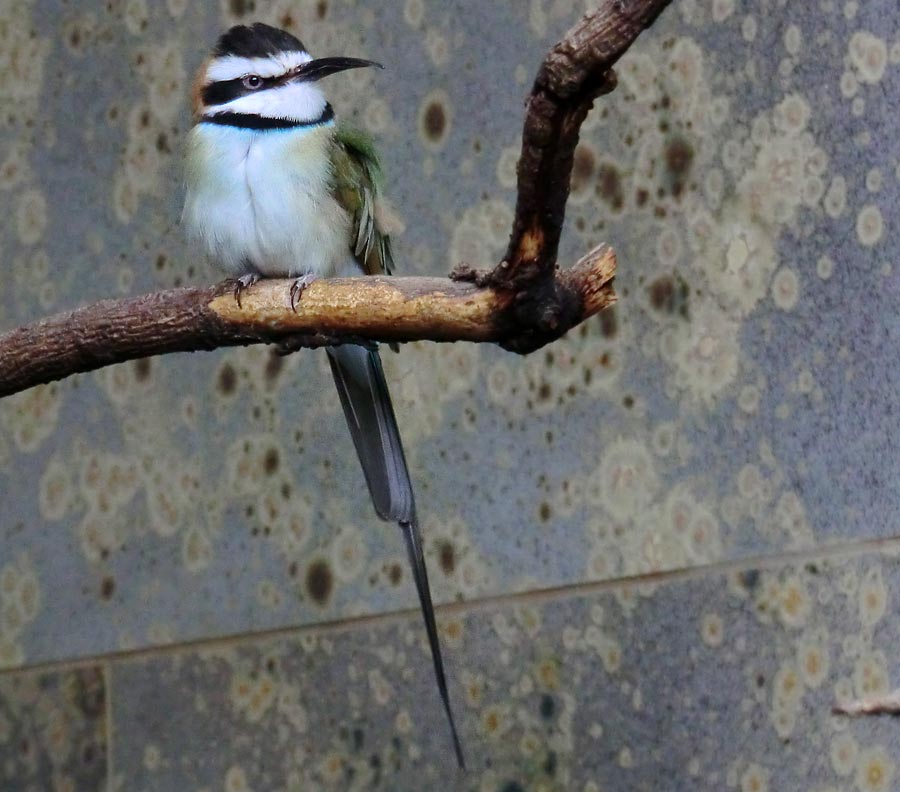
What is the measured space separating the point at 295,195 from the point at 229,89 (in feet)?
0.73

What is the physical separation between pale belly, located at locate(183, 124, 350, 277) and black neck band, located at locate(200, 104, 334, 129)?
0.01m

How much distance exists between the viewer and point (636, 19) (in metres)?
1.29

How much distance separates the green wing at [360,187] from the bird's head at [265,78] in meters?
0.05

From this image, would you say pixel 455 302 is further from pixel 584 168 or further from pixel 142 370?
pixel 142 370

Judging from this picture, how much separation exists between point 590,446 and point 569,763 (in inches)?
17.6

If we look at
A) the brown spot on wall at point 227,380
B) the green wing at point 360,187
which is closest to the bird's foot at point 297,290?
the green wing at point 360,187

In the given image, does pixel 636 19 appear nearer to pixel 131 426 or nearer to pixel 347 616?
pixel 347 616

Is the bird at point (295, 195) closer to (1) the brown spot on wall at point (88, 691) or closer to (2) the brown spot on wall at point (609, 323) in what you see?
(2) the brown spot on wall at point (609, 323)

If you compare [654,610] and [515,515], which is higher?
[515,515]

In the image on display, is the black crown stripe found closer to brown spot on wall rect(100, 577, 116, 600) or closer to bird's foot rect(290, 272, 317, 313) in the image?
bird's foot rect(290, 272, 317, 313)

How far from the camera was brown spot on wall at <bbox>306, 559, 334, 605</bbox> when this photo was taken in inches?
105

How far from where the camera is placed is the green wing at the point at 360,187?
2.21 m

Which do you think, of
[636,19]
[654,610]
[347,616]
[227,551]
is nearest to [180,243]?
[227,551]

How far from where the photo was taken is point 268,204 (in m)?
2.15
